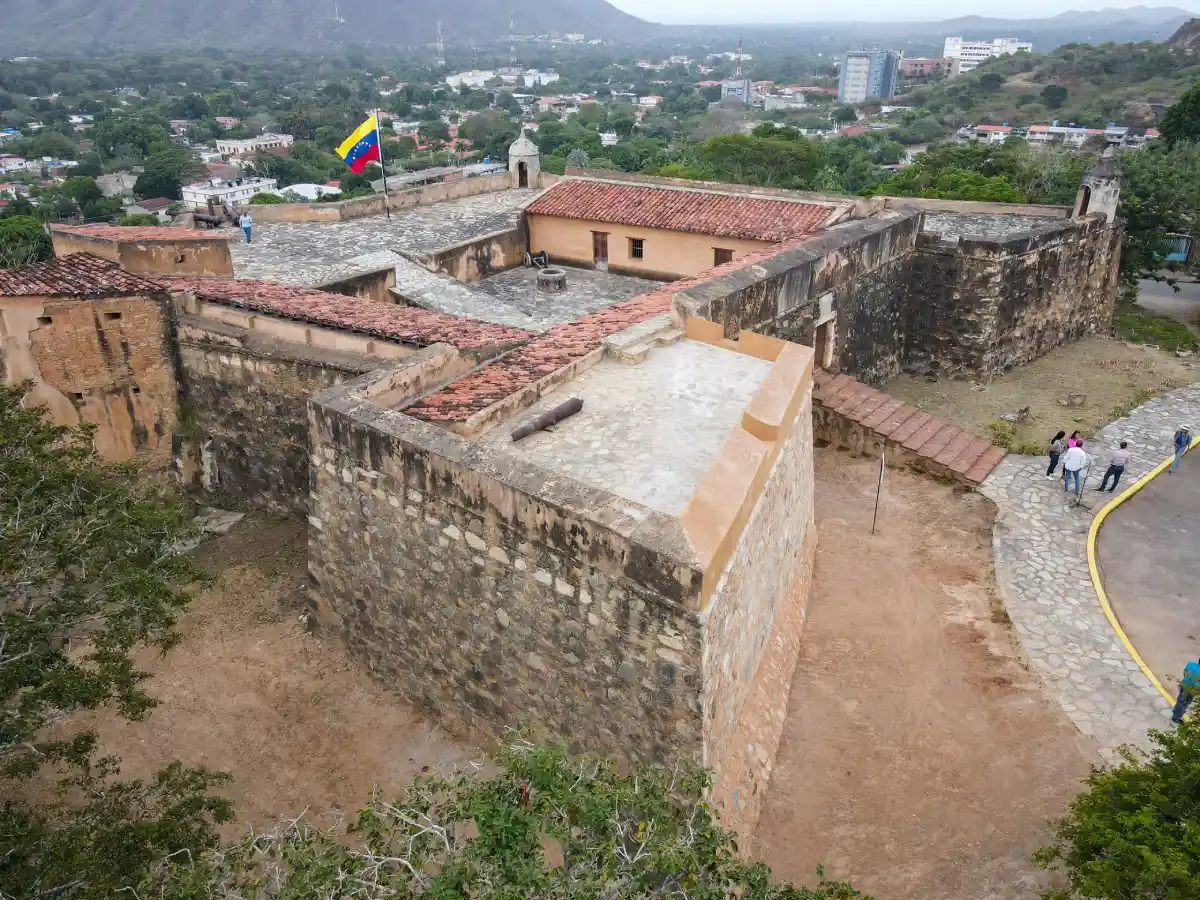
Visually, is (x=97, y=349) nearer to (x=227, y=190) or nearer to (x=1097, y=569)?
(x=1097, y=569)

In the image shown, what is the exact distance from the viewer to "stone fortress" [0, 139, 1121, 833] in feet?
26.2

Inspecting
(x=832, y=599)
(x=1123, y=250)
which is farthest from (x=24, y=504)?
(x=1123, y=250)

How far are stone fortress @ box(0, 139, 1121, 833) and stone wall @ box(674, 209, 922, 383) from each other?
0.07m

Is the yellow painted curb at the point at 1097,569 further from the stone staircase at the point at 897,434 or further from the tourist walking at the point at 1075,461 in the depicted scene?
the stone staircase at the point at 897,434

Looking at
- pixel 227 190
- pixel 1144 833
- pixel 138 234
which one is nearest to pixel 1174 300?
pixel 1144 833

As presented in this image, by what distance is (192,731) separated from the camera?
400 inches

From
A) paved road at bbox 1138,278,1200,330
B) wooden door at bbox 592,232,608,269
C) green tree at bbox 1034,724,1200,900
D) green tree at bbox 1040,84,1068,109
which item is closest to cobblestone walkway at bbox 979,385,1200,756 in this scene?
green tree at bbox 1034,724,1200,900

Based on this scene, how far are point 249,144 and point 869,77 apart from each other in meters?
138

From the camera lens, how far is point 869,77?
645ft

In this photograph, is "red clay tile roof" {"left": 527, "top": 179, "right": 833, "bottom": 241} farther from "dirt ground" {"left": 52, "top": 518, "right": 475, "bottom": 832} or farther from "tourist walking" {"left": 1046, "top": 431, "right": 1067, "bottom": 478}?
"dirt ground" {"left": 52, "top": 518, "right": 475, "bottom": 832}

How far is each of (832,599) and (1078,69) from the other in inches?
5268

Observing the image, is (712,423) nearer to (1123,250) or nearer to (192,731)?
(192,731)

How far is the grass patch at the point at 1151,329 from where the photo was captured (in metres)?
23.3

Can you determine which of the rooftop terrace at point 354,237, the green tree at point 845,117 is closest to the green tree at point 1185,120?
the rooftop terrace at point 354,237
